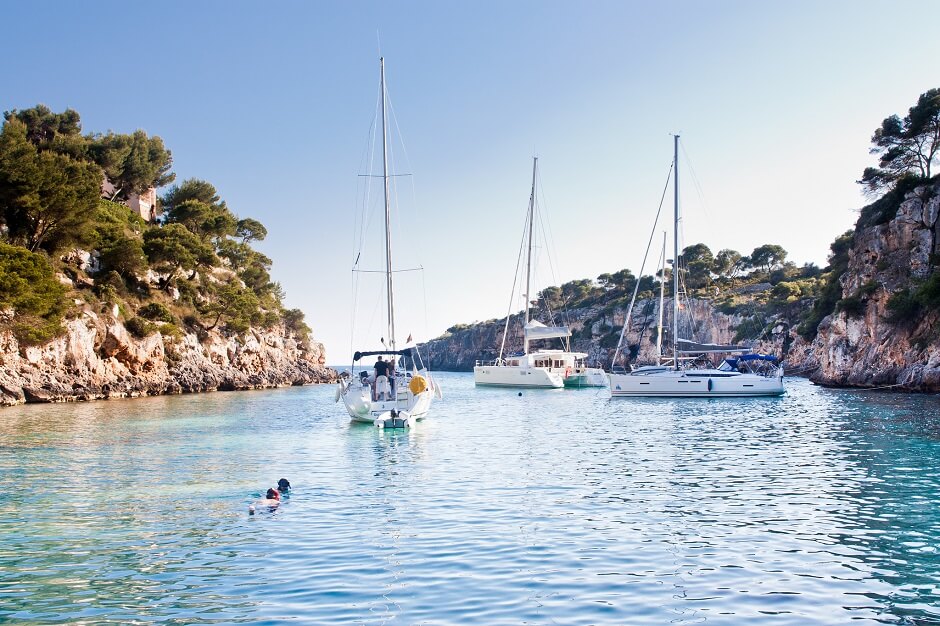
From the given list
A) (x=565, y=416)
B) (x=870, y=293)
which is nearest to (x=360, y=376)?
(x=565, y=416)

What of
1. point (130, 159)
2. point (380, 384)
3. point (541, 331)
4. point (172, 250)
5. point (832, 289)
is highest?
point (130, 159)

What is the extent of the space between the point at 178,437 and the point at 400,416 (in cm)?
790

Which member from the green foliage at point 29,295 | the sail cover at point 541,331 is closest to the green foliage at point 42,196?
the green foliage at point 29,295

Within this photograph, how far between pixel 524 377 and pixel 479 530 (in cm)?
4985

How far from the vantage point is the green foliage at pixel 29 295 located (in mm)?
36469

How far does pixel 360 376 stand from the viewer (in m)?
28.2

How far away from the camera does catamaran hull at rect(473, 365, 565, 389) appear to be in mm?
58906

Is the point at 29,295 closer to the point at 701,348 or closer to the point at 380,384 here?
the point at 380,384

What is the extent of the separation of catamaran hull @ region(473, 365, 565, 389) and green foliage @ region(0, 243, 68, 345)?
1399 inches

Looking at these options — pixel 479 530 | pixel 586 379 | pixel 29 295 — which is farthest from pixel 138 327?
pixel 479 530

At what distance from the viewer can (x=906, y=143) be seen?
53.8m

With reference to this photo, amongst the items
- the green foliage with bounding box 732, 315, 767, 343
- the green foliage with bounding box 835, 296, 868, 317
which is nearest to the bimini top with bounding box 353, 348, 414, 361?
the green foliage with bounding box 835, 296, 868, 317

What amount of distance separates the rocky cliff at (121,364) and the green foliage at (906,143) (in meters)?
59.0

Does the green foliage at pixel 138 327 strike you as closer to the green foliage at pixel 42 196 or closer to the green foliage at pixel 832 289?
the green foliage at pixel 42 196
